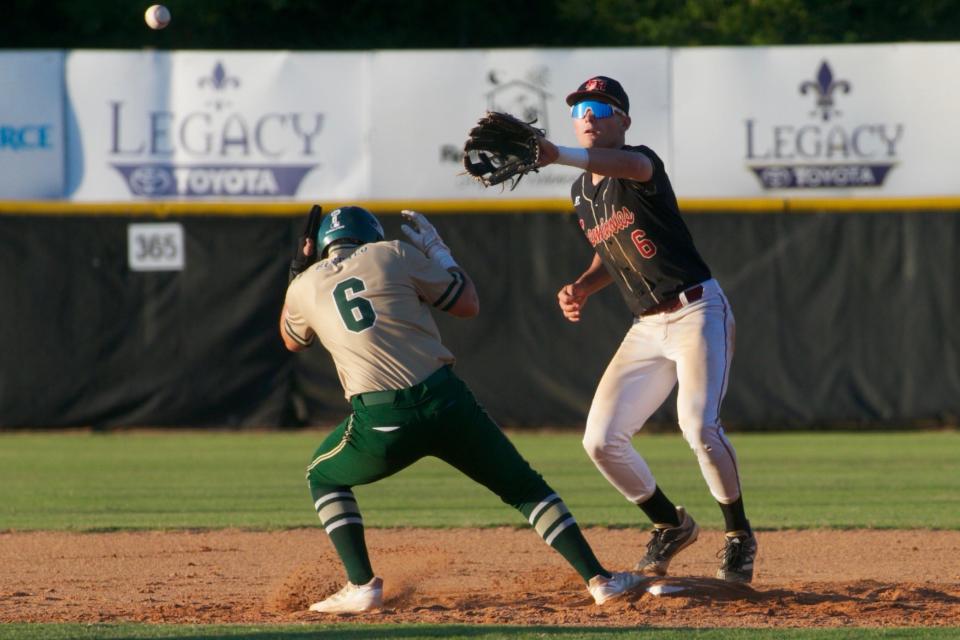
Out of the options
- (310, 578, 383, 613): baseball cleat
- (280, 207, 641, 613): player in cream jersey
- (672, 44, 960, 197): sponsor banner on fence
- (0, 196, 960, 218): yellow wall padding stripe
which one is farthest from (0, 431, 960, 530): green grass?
(280, 207, 641, 613): player in cream jersey

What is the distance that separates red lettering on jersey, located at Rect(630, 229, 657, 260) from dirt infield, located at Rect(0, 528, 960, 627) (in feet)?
4.45

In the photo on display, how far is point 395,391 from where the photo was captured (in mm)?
5516

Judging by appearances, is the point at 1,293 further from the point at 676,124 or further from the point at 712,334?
the point at 712,334

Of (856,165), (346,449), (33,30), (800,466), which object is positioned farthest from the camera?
(33,30)

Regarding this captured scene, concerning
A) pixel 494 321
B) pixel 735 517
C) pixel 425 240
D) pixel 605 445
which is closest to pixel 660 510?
pixel 735 517

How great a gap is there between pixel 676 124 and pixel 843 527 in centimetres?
759

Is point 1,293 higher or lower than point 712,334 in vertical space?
lower

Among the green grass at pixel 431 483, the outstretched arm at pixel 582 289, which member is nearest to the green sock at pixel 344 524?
the outstretched arm at pixel 582 289

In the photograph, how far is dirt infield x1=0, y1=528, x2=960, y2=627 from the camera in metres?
5.60

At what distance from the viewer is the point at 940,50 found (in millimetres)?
15547

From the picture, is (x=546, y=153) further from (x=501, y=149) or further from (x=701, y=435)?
(x=701, y=435)

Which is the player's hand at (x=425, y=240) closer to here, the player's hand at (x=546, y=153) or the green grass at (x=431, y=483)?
the player's hand at (x=546, y=153)

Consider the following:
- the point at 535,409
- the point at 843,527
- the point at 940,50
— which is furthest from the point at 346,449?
the point at 940,50

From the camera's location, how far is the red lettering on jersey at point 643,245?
607 cm
